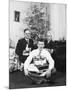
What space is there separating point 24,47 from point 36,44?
14cm

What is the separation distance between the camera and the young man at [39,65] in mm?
1756

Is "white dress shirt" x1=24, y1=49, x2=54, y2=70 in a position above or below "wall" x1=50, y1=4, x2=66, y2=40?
below

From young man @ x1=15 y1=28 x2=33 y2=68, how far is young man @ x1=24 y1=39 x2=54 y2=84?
0.05 meters

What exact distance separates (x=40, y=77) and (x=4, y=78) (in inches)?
15.9

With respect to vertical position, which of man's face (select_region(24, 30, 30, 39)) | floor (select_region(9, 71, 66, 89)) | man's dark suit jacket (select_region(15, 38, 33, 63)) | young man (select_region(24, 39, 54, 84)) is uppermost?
man's face (select_region(24, 30, 30, 39))

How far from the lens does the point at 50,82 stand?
1799 millimetres

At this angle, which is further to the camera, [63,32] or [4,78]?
[63,32]

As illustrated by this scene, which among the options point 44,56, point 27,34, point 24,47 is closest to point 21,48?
point 24,47

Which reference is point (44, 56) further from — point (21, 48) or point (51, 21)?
point (51, 21)

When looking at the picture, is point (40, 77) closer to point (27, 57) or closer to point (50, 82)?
point (50, 82)

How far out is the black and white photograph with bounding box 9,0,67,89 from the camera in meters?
1.72

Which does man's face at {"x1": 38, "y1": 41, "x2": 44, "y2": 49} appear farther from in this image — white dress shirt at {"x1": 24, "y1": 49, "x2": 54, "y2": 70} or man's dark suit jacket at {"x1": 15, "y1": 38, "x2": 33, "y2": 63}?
man's dark suit jacket at {"x1": 15, "y1": 38, "x2": 33, "y2": 63}

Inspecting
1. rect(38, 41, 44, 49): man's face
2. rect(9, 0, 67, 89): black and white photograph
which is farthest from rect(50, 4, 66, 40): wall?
rect(38, 41, 44, 49): man's face

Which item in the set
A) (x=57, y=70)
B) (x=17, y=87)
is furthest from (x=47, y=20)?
(x=17, y=87)
